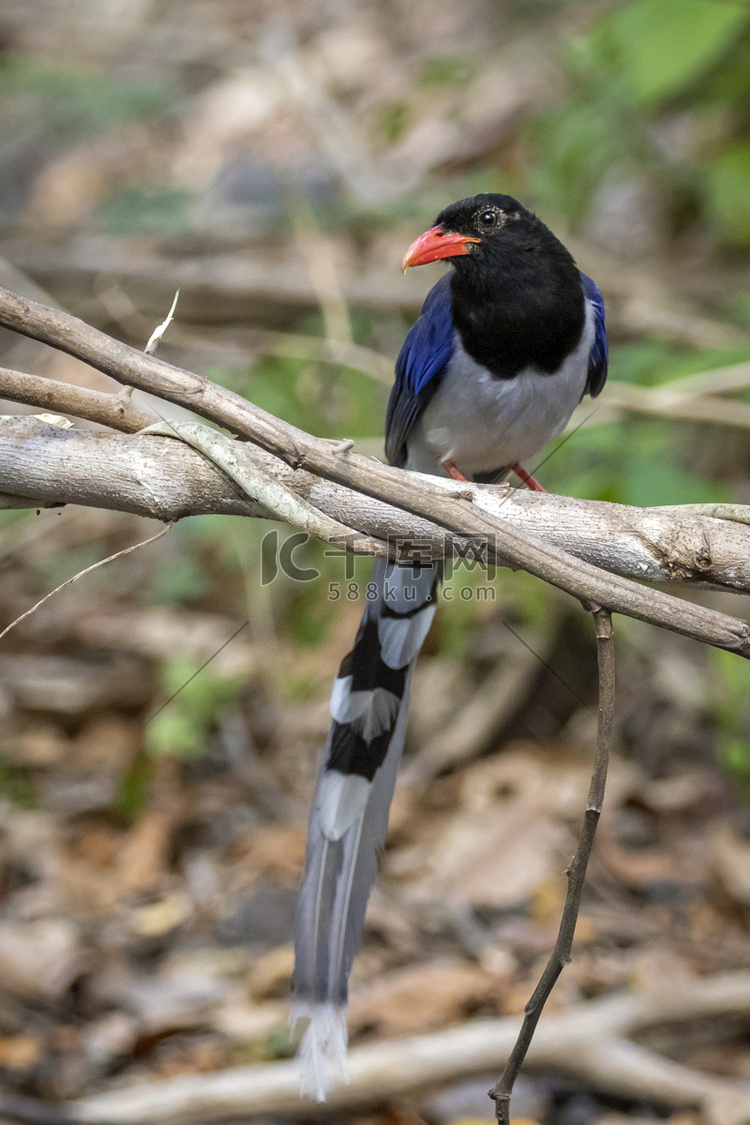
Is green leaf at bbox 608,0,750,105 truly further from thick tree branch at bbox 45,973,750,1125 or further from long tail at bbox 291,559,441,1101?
thick tree branch at bbox 45,973,750,1125

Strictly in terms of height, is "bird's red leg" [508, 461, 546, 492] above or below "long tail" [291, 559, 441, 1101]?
above

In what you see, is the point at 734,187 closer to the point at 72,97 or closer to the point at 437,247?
the point at 437,247

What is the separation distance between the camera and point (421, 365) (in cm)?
282

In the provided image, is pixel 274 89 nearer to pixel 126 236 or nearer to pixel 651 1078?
pixel 126 236

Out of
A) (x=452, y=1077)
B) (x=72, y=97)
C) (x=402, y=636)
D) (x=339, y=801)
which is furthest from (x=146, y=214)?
(x=452, y=1077)

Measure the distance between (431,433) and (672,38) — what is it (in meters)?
2.47

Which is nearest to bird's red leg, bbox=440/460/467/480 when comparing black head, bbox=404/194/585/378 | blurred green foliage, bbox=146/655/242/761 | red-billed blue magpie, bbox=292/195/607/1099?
red-billed blue magpie, bbox=292/195/607/1099

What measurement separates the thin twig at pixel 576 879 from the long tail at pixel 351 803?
0.62 metres

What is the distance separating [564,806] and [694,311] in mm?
2614

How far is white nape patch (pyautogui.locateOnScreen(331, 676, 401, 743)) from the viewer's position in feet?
7.80

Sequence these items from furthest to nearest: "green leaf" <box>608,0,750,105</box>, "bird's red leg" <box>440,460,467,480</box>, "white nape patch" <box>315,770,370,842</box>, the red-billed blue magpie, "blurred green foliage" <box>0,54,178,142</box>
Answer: "blurred green foliage" <box>0,54,178,142</box> < "green leaf" <box>608,0,750,105</box> < "bird's red leg" <box>440,460,467,480</box> < "white nape patch" <box>315,770,370,842</box> < the red-billed blue magpie

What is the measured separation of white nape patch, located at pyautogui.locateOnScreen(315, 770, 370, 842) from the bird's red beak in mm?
1268

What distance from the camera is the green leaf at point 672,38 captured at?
4176mm

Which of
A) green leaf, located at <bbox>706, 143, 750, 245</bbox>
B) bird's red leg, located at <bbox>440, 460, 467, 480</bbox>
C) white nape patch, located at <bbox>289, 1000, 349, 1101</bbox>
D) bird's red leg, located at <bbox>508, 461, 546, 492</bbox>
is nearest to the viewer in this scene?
white nape patch, located at <bbox>289, 1000, 349, 1101</bbox>
